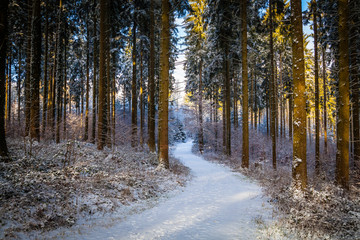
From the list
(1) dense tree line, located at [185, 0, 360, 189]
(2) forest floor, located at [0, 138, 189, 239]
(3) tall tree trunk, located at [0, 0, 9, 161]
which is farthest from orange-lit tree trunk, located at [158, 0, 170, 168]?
(3) tall tree trunk, located at [0, 0, 9, 161]

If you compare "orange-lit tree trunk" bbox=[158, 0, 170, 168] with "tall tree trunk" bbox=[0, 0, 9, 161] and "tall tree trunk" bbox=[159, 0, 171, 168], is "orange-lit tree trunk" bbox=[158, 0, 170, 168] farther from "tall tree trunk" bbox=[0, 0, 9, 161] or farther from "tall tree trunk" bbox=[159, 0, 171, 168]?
"tall tree trunk" bbox=[0, 0, 9, 161]

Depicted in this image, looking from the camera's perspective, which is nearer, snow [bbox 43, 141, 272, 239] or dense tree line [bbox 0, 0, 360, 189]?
snow [bbox 43, 141, 272, 239]

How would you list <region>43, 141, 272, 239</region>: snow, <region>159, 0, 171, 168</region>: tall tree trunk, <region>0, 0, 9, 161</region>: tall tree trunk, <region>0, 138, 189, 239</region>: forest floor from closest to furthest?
1. <region>0, 138, 189, 239</region>: forest floor
2. <region>43, 141, 272, 239</region>: snow
3. <region>0, 0, 9, 161</region>: tall tree trunk
4. <region>159, 0, 171, 168</region>: tall tree trunk

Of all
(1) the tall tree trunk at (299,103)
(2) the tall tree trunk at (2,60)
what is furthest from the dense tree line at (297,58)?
(2) the tall tree trunk at (2,60)

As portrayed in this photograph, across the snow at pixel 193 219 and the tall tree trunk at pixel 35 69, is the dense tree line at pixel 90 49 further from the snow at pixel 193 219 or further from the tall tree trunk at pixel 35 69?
the snow at pixel 193 219

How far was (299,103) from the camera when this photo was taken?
5.81m

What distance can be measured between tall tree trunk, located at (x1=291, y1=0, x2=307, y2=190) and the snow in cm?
146

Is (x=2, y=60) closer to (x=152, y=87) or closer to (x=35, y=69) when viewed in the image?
(x=35, y=69)

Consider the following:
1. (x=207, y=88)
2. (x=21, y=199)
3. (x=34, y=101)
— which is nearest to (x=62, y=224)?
(x=21, y=199)

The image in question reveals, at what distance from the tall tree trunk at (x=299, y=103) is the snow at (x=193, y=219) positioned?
57.6 inches

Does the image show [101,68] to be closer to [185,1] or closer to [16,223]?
[185,1]

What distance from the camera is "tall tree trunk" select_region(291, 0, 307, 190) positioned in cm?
579

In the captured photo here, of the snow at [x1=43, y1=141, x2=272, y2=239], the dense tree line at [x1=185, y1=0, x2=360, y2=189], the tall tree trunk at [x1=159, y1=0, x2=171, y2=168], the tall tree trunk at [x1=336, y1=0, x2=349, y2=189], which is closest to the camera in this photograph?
the snow at [x1=43, y1=141, x2=272, y2=239]

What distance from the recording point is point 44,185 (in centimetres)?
507
